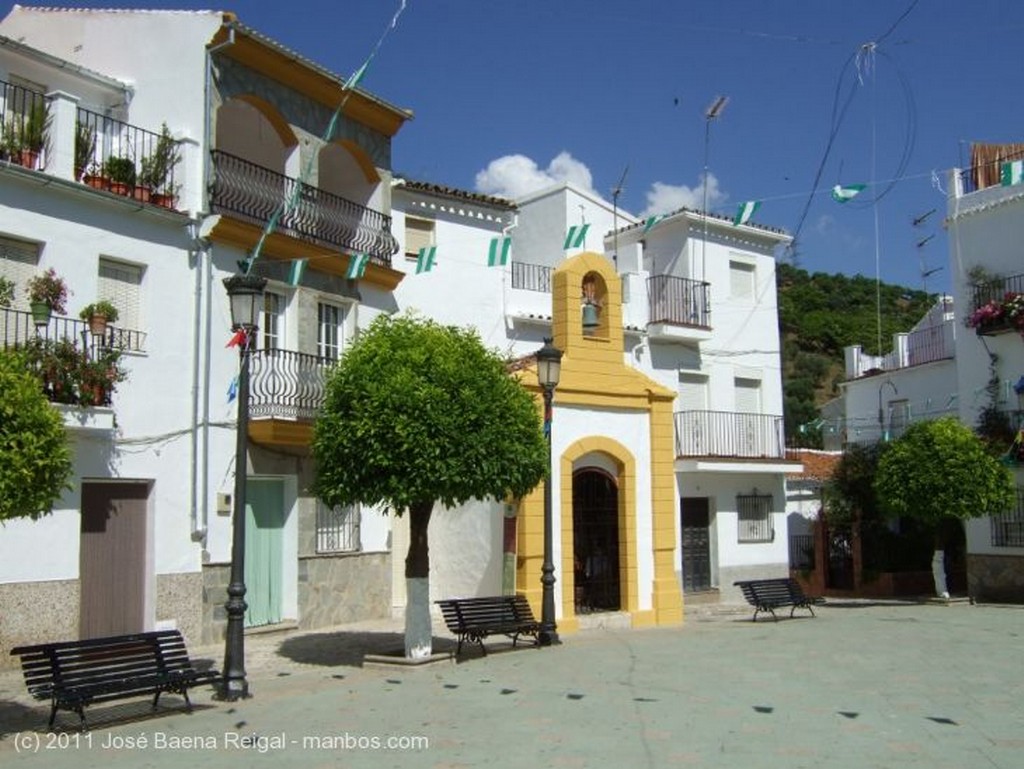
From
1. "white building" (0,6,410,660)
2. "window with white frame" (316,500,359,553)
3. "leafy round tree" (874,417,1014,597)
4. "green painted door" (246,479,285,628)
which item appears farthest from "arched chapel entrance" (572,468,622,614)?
"leafy round tree" (874,417,1014,597)

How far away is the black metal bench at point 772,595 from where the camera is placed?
65.8ft

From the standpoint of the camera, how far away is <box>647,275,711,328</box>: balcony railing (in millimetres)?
25436

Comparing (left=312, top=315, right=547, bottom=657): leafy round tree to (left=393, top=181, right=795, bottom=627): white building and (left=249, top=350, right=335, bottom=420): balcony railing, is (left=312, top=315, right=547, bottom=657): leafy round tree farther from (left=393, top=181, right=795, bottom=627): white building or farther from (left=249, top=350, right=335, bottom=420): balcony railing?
(left=393, top=181, right=795, bottom=627): white building

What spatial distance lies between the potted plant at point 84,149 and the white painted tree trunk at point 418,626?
25.2 feet

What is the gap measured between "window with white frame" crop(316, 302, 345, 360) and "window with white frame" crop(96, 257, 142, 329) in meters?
3.76

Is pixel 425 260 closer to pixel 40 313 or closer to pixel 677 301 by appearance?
pixel 40 313

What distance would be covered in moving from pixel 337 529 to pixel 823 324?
47809mm

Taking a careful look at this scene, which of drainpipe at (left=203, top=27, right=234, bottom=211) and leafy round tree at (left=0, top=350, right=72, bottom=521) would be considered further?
drainpipe at (left=203, top=27, right=234, bottom=211)

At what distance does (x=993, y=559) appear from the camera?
26.4 meters

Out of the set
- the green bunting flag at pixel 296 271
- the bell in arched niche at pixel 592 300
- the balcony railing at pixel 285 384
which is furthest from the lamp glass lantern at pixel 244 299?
the bell in arched niche at pixel 592 300

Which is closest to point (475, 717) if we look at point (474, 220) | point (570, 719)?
point (570, 719)

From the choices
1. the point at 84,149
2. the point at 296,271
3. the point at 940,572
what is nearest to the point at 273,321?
the point at 296,271

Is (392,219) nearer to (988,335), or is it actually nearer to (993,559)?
(988,335)

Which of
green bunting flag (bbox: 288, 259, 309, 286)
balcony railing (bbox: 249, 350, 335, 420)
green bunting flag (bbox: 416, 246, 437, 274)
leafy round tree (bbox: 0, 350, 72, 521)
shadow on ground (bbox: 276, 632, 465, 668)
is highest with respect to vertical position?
green bunting flag (bbox: 416, 246, 437, 274)
